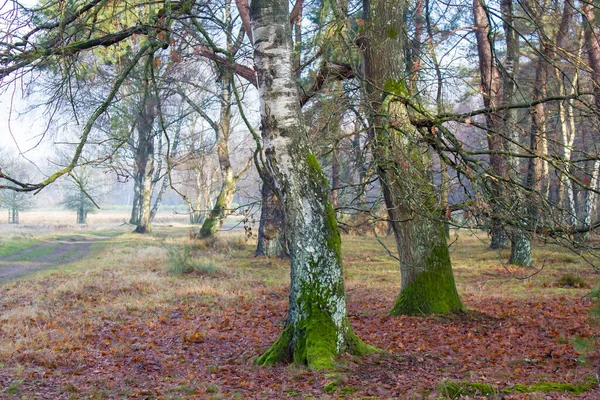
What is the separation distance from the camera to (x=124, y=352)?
7.35 m

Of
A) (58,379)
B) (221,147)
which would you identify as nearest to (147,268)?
(221,147)

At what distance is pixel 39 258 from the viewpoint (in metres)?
19.9

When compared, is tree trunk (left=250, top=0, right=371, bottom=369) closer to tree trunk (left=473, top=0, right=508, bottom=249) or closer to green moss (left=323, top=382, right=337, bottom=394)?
green moss (left=323, top=382, right=337, bottom=394)

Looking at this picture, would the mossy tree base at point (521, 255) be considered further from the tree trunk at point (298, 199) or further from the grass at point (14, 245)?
the grass at point (14, 245)

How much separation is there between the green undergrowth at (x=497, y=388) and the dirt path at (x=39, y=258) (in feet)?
42.3

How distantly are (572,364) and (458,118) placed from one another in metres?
3.09

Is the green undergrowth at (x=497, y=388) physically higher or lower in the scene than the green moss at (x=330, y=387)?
higher

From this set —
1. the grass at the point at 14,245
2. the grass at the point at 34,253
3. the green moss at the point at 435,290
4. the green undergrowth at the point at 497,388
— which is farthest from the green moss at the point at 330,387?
the grass at the point at 14,245

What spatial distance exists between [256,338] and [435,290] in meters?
2.83

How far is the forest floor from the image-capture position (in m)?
5.17

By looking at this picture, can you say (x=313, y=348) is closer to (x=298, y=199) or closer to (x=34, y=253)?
(x=298, y=199)

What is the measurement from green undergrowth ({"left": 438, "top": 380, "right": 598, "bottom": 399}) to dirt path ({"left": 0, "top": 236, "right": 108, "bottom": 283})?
1290 centimetres

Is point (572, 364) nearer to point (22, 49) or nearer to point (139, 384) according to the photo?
point (139, 384)

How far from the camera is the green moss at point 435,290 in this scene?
8312mm
